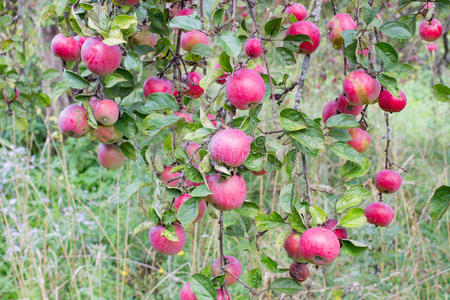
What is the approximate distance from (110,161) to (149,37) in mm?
263

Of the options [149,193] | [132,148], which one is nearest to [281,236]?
[132,148]

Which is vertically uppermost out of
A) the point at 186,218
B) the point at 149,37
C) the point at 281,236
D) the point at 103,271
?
the point at 149,37

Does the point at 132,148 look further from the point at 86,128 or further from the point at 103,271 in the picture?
the point at 103,271

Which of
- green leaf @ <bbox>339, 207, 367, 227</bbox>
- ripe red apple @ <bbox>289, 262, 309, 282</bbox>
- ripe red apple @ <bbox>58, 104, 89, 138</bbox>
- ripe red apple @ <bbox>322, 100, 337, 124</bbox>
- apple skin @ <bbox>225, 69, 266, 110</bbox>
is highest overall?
apple skin @ <bbox>225, 69, 266, 110</bbox>

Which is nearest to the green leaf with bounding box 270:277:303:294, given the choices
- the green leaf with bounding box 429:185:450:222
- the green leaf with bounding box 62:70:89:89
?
the green leaf with bounding box 429:185:450:222

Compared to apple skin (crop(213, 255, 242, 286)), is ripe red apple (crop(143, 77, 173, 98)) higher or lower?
higher

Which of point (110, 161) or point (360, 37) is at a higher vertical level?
point (360, 37)

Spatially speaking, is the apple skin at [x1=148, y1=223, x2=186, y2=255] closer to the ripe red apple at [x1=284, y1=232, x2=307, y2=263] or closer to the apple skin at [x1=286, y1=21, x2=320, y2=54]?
the ripe red apple at [x1=284, y1=232, x2=307, y2=263]

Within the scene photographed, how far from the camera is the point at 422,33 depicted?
1.00m

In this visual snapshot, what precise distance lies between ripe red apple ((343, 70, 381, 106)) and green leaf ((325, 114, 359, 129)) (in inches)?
1.9

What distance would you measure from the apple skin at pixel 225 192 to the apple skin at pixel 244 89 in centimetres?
10

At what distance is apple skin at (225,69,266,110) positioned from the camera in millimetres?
564

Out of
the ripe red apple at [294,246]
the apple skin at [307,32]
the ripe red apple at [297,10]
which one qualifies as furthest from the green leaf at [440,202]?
the ripe red apple at [297,10]

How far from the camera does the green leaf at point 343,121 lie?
2.06 feet
